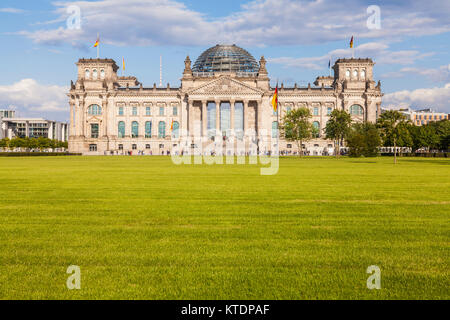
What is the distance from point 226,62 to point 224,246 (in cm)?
13246

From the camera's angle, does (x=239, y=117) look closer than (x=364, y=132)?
No

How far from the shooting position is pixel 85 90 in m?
131

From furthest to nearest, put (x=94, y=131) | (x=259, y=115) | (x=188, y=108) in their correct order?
(x=94, y=131), (x=188, y=108), (x=259, y=115)

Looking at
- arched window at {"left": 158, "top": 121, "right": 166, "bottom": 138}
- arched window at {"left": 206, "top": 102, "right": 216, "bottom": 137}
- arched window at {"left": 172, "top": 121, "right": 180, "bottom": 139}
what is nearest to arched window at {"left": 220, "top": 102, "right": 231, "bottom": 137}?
arched window at {"left": 206, "top": 102, "right": 216, "bottom": 137}

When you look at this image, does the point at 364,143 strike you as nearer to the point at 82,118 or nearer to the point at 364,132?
the point at 364,132

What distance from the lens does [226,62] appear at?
13712 cm

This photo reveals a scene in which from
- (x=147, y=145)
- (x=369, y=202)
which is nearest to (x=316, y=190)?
(x=369, y=202)

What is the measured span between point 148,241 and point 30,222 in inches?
173

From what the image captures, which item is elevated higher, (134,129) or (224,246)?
(134,129)

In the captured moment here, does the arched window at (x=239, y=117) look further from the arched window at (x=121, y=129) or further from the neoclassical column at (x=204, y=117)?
the arched window at (x=121, y=129)

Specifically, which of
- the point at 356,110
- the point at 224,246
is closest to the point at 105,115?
the point at 356,110

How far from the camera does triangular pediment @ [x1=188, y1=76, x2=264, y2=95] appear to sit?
125938 millimetres
